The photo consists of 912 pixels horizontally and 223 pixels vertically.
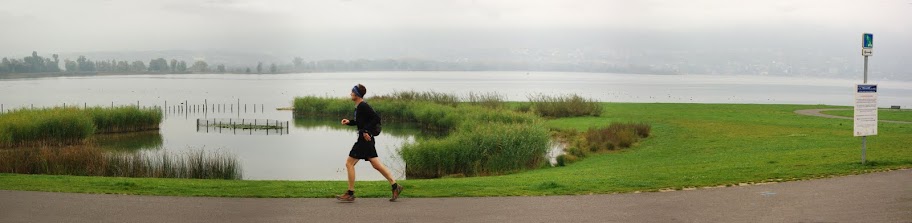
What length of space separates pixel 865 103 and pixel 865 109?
178 millimetres

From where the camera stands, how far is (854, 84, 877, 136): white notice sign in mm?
19312

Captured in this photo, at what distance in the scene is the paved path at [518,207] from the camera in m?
12.3

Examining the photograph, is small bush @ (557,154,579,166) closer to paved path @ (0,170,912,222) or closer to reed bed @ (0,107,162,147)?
paved path @ (0,170,912,222)

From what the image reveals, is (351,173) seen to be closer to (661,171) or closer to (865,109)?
(661,171)

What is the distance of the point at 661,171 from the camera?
2136 centimetres

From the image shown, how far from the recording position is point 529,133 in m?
32.4

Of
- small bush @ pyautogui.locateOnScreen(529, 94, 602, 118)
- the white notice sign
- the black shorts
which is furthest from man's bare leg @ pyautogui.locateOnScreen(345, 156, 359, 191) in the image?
small bush @ pyautogui.locateOnScreen(529, 94, 602, 118)

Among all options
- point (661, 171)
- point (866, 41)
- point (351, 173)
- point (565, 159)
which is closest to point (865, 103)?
point (866, 41)

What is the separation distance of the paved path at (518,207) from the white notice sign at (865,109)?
13.9 ft

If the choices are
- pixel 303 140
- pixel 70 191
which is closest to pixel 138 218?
pixel 70 191

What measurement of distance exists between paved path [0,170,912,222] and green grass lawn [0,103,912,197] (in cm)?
103

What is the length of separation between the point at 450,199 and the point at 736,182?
5916 mm

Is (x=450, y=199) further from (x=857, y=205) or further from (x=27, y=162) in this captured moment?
(x=27, y=162)

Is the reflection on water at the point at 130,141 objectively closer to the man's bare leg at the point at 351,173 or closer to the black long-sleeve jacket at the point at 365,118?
the man's bare leg at the point at 351,173
